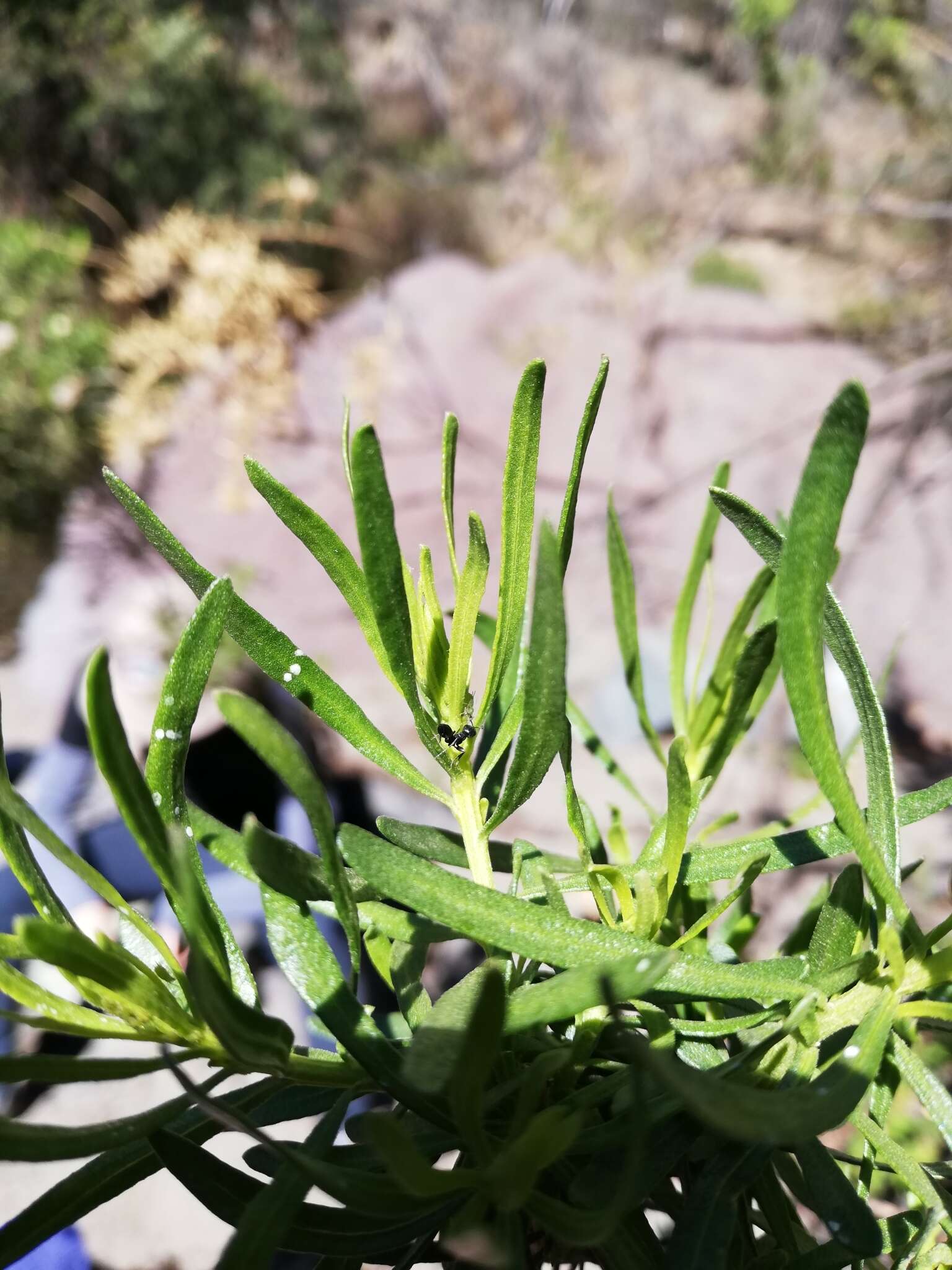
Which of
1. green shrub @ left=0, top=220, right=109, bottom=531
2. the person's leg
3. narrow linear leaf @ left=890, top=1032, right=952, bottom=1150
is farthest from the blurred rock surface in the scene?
narrow linear leaf @ left=890, top=1032, right=952, bottom=1150

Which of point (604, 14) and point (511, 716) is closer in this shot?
point (511, 716)

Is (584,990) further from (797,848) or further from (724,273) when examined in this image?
(724,273)

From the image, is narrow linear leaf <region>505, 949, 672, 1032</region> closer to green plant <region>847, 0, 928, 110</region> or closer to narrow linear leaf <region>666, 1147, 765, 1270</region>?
narrow linear leaf <region>666, 1147, 765, 1270</region>

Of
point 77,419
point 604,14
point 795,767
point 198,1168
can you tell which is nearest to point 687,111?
point 604,14

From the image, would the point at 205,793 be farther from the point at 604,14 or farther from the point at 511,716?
the point at 604,14

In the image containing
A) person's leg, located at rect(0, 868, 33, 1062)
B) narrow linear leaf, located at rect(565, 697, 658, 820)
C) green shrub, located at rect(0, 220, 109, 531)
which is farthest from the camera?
green shrub, located at rect(0, 220, 109, 531)

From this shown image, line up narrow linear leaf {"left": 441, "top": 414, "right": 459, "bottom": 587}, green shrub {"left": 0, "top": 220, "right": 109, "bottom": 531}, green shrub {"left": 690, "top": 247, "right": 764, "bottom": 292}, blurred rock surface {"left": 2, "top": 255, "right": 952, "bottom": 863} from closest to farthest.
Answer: narrow linear leaf {"left": 441, "top": 414, "right": 459, "bottom": 587}
blurred rock surface {"left": 2, "top": 255, "right": 952, "bottom": 863}
green shrub {"left": 0, "top": 220, "right": 109, "bottom": 531}
green shrub {"left": 690, "top": 247, "right": 764, "bottom": 292}

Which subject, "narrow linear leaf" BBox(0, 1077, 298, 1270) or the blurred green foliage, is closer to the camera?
"narrow linear leaf" BBox(0, 1077, 298, 1270)
